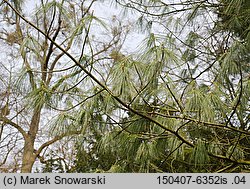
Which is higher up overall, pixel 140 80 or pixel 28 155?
pixel 28 155

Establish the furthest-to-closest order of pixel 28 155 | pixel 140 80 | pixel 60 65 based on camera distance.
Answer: pixel 28 155 < pixel 60 65 < pixel 140 80

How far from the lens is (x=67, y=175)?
839mm

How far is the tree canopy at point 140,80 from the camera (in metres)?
1.04

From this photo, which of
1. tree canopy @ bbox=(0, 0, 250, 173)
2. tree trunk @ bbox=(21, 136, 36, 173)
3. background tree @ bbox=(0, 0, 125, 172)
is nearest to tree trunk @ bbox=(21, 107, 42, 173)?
tree trunk @ bbox=(21, 136, 36, 173)

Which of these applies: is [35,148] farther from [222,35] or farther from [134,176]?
[134,176]

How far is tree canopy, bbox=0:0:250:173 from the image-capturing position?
104 centimetres

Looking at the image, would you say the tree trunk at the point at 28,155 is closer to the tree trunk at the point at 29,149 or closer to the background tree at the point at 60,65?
the tree trunk at the point at 29,149

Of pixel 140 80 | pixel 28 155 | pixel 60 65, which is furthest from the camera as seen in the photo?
pixel 28 155

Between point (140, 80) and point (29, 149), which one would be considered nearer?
point (140, 80)

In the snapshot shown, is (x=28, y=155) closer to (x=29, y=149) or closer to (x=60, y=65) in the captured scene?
(x=29, y=149)

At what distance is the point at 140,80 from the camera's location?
41.5 inches

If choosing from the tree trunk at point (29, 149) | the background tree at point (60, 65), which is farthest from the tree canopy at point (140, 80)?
the tree trunk at point (29, 149)

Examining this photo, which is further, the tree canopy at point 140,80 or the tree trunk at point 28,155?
the tree trunk at point 28,155

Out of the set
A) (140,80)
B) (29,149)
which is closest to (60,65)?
(140,80)
